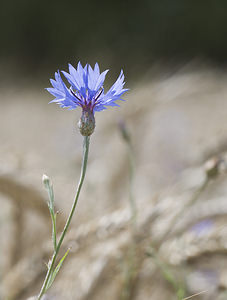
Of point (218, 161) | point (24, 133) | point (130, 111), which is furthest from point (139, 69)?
point (218, 161)

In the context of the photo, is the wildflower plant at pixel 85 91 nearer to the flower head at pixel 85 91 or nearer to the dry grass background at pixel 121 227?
the flower head at pixel 85 91

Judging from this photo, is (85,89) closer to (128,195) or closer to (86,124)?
(86,124)

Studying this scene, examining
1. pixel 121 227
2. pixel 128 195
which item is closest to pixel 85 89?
pixel 121 227

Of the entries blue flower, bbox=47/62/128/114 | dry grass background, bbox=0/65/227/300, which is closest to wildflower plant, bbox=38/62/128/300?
blue flower, bbox=47/62/128/114

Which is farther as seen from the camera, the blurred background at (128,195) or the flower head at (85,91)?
the blurred background at (128,195)

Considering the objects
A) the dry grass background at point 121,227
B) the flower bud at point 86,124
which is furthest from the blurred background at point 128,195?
the flower bud at point 86,124

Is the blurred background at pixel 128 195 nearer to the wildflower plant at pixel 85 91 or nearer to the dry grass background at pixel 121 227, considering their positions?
the dry grass background at pixel 121 227

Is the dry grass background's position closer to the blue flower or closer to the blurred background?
the blurred background

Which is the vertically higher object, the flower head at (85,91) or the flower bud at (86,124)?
the flower head at (85,91)

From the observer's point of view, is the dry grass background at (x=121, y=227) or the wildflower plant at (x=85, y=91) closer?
the wildflower plant at (x=85, y=91)
